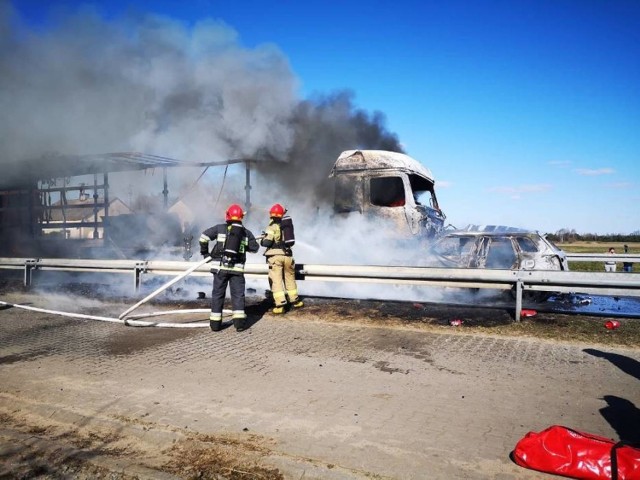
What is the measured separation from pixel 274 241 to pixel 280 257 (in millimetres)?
276

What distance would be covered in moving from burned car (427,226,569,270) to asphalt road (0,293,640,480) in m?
2.16

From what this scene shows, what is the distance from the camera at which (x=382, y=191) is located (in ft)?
27.2

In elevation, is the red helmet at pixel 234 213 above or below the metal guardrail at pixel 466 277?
above

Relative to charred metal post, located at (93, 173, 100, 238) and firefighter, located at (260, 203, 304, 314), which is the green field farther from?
charred metal post, located at (93, 173, 100, 238)

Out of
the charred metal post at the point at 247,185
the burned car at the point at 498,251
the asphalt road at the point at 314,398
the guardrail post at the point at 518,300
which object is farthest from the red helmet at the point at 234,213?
the guardrail post at the point at 518,300

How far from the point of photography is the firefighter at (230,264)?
6.31 m

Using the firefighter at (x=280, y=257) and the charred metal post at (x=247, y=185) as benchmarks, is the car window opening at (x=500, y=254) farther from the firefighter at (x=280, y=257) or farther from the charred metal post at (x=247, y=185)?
the charred metal post at (x=247, y=185)

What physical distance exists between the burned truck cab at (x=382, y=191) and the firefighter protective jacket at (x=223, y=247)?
2304mm

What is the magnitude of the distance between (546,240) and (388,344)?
417 centimetres

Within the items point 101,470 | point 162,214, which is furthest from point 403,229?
point 162,214

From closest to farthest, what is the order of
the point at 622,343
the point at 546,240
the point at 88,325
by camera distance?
the point at 622,343 → the point at 88,325 → the point at 546,240

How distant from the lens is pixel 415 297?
26.6ft

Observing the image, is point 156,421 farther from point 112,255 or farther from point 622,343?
point 112,255

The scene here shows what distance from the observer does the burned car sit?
775 centimetres
